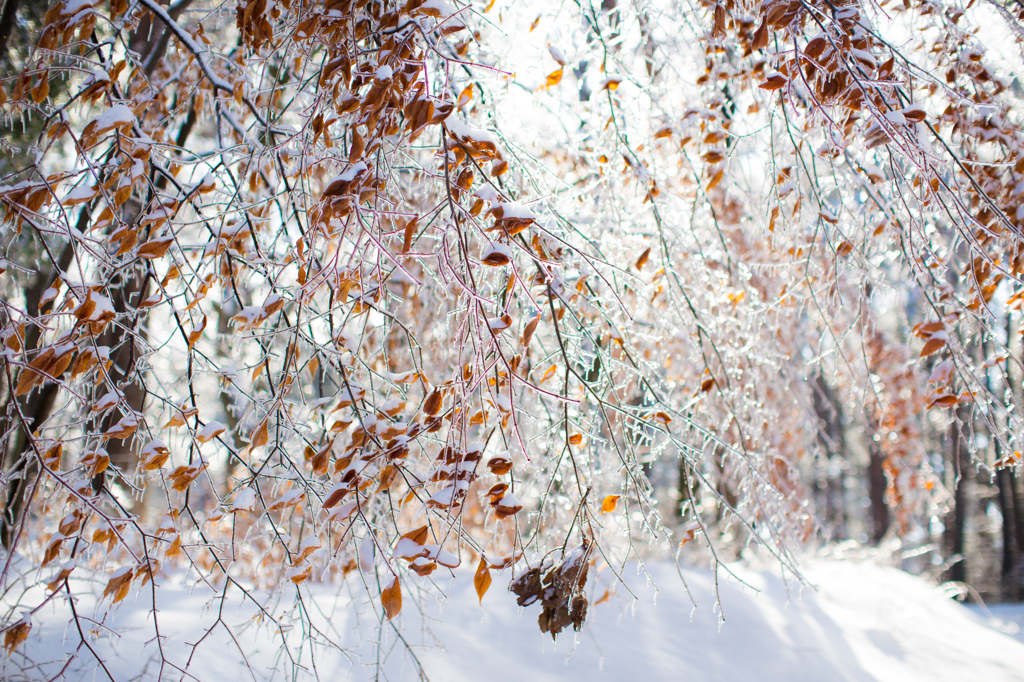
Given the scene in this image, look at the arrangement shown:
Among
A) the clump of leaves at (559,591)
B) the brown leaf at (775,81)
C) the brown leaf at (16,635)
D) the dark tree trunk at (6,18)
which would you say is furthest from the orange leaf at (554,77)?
the brown leaf at (16,635)

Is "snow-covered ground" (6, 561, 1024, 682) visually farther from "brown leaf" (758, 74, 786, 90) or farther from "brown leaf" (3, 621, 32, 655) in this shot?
"brown leaf" (758, 74, 786, 90)

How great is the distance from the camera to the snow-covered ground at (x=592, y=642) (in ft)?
6.43

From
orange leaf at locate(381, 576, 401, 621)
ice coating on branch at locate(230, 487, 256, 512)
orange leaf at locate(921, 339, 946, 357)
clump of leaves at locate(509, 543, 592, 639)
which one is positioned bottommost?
orange leaf at locate(381, 576, 401, 621)

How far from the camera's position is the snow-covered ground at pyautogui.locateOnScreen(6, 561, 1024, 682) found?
1.96 metres

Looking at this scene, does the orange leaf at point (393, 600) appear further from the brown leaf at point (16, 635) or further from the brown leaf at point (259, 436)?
the brown leaf at point (16, 635)

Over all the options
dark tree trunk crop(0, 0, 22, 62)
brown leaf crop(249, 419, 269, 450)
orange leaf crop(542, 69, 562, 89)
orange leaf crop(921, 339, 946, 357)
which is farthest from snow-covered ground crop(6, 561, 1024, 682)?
dark tree trunk crop(0, 0, 22, 62)

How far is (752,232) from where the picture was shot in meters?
3.22

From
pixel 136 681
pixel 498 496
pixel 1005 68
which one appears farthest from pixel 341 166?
pixel 1005 68

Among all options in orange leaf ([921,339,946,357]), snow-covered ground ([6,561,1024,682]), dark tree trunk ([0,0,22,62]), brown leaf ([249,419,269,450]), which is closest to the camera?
brown leaf ([249,419,269,450])

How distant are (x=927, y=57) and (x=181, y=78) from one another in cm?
306

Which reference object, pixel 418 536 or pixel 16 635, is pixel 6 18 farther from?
pixel 418 536

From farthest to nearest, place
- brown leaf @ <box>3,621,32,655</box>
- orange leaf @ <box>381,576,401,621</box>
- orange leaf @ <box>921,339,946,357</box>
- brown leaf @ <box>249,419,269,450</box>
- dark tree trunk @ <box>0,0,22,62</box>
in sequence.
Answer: dark tree trunk @ <box>0,0,22,62</box> < orange leaf @ <box>921,339,946,357</box> < brown leaf @ <box>249,419,269,450</box> < brown leaf @ <box>3,621,32,655</box> < orange leaf @ <box>381,576,401,621</box>

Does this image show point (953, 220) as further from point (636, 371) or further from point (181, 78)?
point (181, 78)

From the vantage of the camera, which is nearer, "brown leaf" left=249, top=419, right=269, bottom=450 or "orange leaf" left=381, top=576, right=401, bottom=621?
"orange leaf" left=381, top=576, right=401, bottom=621
